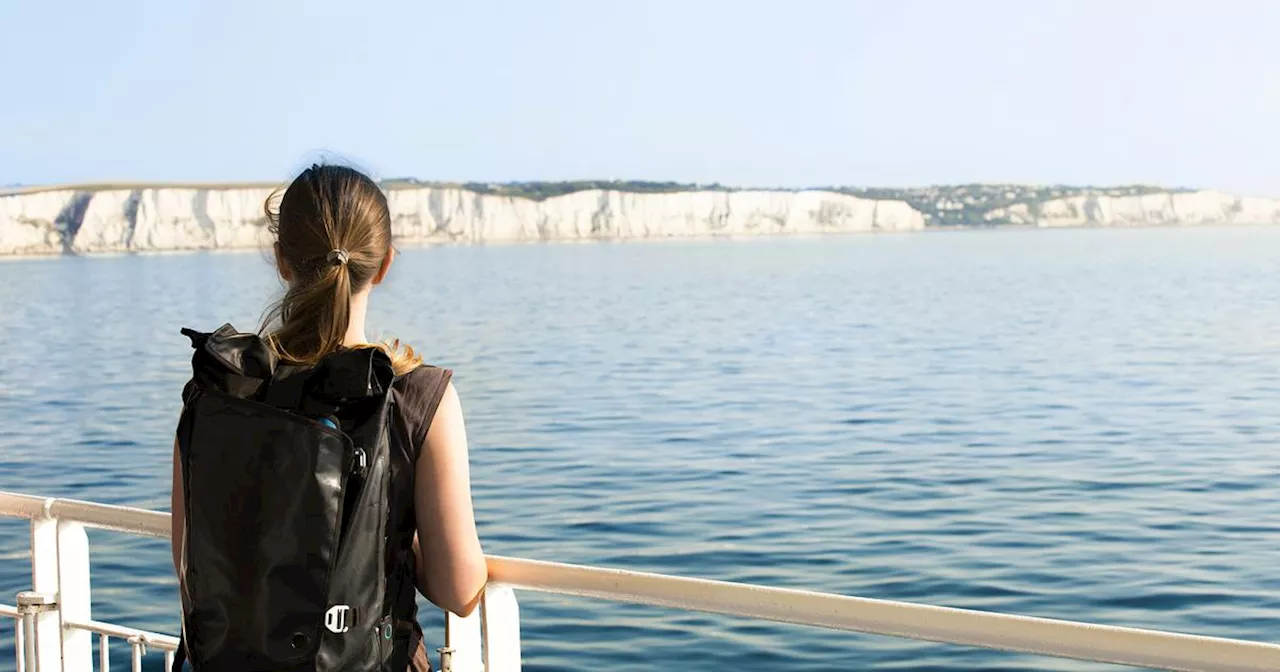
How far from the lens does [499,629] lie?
2123 mm

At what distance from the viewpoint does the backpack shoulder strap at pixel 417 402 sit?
1.79 meters

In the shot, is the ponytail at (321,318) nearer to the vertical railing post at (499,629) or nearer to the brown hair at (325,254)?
the brown hair at (325,254)

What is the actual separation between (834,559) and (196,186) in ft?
407

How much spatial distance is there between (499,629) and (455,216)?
451 ft

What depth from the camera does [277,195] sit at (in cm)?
214

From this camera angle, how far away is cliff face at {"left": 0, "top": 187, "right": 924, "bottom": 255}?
126 m

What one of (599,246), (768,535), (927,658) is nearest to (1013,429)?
(768,535)

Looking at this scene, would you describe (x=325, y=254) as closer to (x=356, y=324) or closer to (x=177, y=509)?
(x=356, y=324)

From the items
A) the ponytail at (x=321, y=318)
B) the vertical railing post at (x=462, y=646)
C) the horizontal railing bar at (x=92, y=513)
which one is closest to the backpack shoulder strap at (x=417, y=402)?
the ponytail at (x=321, y=318)

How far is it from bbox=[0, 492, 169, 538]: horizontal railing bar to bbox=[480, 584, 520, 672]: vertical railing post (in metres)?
0.56

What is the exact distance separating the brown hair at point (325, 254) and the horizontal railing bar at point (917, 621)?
38 centimetres

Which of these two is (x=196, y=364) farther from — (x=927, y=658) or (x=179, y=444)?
(x=927, y=658)

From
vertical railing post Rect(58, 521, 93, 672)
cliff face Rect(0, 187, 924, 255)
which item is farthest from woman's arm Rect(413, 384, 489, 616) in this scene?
cliff face Rect(0, 187, 924, 255)

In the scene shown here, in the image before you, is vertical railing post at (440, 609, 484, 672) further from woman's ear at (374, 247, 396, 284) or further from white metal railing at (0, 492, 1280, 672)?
woman's ear at (374, 247, 396, 284)
